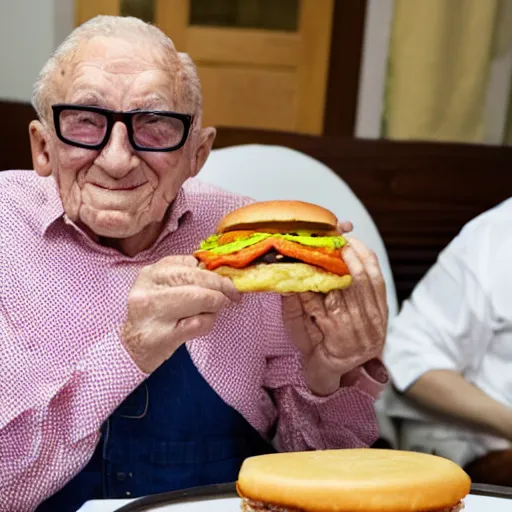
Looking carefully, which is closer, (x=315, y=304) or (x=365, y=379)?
(x=315, y=304)

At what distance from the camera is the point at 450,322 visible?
5.91ft

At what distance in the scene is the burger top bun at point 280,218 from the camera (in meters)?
1.06

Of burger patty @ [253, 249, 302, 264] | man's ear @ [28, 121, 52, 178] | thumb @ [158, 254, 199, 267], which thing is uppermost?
man's ear @ [28, 121, 52, 178]

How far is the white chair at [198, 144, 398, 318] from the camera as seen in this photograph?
188 cm

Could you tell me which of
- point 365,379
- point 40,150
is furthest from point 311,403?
point 40,150

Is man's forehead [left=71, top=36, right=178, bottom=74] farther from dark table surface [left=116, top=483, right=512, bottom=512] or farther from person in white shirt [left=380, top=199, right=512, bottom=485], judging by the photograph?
person in white shirt [left=380, top=199, right=512, bottom=485]

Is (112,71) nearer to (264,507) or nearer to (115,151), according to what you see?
(115,151)

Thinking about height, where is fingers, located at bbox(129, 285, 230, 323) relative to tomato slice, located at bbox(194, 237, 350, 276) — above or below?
below

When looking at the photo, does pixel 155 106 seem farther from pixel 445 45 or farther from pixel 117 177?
pixel 445 45

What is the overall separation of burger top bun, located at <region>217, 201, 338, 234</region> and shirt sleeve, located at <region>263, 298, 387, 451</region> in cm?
22

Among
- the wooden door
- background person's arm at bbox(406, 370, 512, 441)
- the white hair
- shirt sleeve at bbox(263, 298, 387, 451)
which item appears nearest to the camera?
the white hair

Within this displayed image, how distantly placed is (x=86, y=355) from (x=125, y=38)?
41 cm

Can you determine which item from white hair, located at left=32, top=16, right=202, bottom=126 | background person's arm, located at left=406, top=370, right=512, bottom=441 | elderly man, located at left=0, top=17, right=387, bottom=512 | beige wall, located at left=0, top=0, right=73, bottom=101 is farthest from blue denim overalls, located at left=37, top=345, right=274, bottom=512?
beige wall, located at left=0, top=0, right=73, bottom=101

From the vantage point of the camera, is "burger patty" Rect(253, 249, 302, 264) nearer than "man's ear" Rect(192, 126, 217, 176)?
Yes
